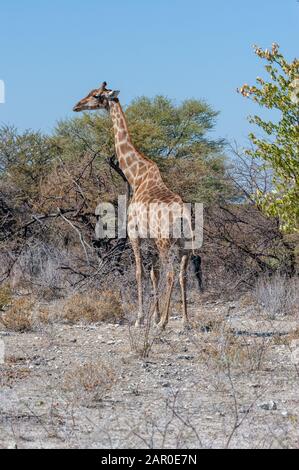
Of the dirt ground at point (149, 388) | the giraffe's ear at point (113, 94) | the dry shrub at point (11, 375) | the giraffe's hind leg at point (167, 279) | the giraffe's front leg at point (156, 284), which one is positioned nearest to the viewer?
the dirt ground at point (149, 388)

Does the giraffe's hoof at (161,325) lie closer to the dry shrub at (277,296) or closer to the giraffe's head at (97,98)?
the dry shrub at (277,296)

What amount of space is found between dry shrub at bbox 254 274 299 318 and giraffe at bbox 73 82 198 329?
1498 millimetres

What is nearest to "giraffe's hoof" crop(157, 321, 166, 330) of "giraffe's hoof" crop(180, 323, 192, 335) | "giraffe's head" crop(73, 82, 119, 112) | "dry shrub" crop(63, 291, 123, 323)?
"giraffe's hoof" crop(180, 323, 192, 335)

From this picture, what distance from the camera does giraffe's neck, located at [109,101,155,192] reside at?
1112 cm

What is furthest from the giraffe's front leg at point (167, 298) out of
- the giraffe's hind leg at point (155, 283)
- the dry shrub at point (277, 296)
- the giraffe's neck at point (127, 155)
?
the dry shrub at point (277, 296)

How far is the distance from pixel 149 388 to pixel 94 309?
395cm

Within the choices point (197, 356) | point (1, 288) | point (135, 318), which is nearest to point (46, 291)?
point (1, 288)

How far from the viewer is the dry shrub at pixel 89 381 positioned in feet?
21.7

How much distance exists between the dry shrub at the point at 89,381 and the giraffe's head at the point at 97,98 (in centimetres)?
478

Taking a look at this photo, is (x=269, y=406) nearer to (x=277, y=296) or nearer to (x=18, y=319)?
(x=18, y=319)

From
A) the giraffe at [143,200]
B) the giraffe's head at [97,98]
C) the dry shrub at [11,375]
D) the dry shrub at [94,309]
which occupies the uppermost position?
the giraffe's head at [97,98]

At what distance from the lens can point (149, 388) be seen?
23.3ft

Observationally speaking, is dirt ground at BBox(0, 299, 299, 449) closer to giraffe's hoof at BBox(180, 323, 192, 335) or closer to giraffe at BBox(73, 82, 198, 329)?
giraffe's hoof at BBox(180, 323, 192, 335)

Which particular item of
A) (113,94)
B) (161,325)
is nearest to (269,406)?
(161,325)
